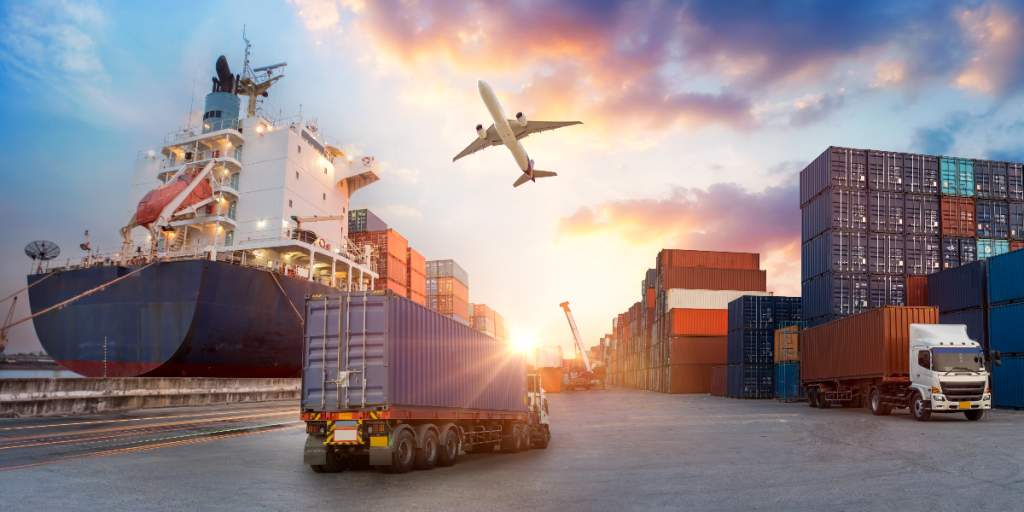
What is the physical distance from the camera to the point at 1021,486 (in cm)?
890

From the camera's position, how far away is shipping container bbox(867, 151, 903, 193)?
34.6 m

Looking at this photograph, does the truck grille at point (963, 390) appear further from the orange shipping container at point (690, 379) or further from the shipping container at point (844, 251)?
the orange shipping container at point (690, 379)

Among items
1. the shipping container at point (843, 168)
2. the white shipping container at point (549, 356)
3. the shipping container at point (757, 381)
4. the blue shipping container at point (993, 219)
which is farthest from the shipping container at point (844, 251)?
the white shipping container at point (549, 356)

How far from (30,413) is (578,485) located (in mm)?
20225

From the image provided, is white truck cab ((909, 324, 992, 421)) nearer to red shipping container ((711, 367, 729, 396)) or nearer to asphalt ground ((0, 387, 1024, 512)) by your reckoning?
asphalt ground ((0, 387, 1024, 512))

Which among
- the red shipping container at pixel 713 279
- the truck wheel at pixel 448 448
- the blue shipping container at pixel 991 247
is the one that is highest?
the blue shipping container at pixel 991 247

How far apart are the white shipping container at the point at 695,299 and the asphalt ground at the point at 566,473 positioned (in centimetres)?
3795

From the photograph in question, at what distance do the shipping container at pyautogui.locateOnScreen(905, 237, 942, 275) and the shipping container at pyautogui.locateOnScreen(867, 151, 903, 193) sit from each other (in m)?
2.98

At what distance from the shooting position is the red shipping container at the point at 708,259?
189 ft

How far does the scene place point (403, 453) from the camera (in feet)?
35.7

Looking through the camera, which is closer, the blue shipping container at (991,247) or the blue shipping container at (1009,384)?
the blue shipping container at (1009,384)

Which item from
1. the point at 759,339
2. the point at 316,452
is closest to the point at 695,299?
the point at 759,339

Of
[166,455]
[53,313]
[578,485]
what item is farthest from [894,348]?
[53,313]

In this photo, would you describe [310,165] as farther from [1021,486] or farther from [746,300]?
[1021,486]
